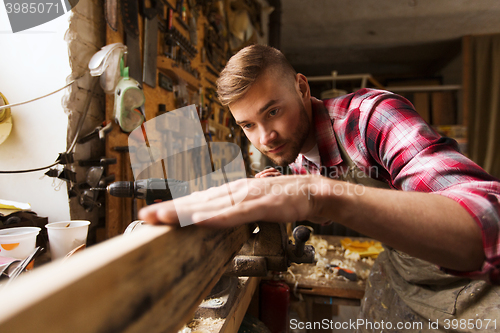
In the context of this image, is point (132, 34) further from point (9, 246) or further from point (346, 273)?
point (346, 273)

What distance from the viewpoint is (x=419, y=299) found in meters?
1.09

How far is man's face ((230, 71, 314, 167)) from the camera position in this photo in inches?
40.8

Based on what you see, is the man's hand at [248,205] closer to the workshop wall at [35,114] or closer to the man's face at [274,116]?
the man's face at [274,116]

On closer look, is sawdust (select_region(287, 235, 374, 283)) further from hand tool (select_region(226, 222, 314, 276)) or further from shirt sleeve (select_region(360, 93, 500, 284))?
shirt sleeve (select_region(360, 93, 500, 284))

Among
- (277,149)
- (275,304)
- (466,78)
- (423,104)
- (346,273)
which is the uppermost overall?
(466,78)

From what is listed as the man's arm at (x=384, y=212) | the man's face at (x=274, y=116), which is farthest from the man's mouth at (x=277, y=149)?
the man's arm at (x=384, y=212)

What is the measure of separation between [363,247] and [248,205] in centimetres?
196

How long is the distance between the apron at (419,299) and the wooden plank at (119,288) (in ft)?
2.85

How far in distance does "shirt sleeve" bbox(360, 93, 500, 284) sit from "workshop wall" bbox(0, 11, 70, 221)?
128 cm

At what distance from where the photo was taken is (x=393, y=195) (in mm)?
492

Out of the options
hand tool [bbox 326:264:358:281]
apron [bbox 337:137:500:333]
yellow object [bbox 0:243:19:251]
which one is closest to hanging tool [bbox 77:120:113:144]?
yellow object [bbox 0:243:19:251]

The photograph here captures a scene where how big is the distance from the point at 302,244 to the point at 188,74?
1.65m

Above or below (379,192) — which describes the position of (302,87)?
above

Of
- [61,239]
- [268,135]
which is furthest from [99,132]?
[268,135]
